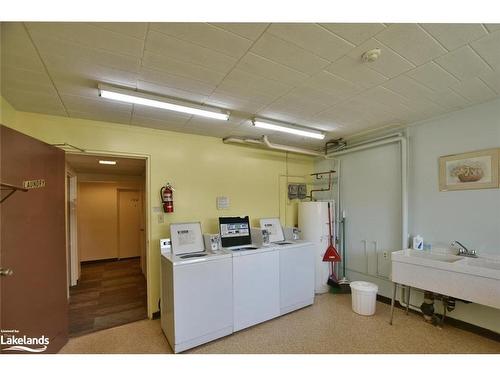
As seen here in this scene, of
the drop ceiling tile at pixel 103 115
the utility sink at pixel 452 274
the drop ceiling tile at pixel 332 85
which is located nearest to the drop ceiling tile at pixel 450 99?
the drop ceiling tile at pixel 332 85

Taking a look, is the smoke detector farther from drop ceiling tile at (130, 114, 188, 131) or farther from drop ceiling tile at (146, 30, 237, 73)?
drop ceiling tile at (130, 114, 188, 131)

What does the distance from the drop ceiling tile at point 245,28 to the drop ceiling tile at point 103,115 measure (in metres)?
1.80

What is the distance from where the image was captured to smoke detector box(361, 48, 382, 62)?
63.1 inches

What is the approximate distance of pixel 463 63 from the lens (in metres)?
1.79

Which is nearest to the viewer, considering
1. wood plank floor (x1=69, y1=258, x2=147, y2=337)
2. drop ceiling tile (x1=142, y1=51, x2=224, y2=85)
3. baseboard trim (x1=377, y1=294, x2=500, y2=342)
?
drop ceiling tile (x1=142, y1=51, x2=224, y2=85)

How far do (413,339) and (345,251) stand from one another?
1691 mm

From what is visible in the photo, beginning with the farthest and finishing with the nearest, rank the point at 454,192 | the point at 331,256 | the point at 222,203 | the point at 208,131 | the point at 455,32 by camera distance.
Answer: the point at 331,256, the point at 222,203, the point at 208,131, the point at 454,192, the point at 455,32

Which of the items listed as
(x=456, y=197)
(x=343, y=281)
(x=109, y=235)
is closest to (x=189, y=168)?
(x=343, y=281)

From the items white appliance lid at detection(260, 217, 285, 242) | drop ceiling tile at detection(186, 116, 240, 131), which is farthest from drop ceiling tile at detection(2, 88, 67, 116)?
white appliance lid at detection(260, 217, 285, 242)

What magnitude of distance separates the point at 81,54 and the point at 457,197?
396 centimetres

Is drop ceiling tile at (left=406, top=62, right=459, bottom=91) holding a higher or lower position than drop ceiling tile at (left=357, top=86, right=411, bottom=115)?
higher

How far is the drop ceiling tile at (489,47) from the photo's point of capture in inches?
59.1

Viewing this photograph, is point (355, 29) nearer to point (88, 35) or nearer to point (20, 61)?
point (88, 35)

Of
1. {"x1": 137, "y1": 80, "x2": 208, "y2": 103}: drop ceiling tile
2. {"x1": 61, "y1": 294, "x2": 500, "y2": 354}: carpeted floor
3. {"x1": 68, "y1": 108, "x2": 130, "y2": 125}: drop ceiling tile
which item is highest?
{"x1": 137, "y1": 80, "x2": 208, "y2": 103}: drop ceiling tile
